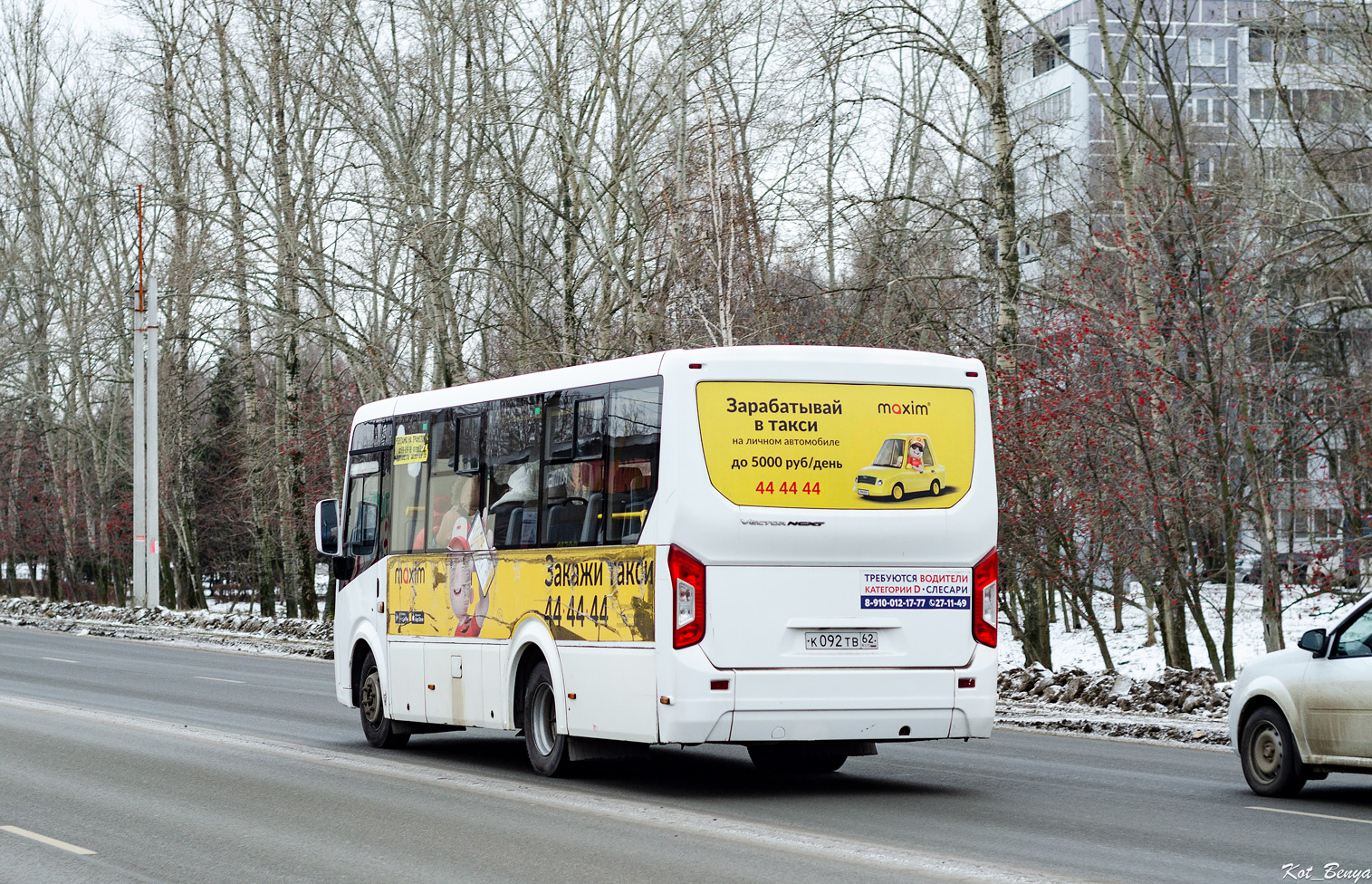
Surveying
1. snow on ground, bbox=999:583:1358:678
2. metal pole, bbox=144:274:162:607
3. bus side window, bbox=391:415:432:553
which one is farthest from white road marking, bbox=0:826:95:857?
metal pole, bbox=144:274:162:607

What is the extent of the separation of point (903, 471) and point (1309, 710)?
3035 mm

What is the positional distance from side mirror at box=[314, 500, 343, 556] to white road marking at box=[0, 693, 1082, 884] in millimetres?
1933

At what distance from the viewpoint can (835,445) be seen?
11.9 meters

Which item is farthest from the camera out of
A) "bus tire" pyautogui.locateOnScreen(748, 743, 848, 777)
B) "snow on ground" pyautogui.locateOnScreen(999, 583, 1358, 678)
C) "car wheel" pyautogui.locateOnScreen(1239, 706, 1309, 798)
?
"snow on ground" pyautogui.locateOnScreen(999, 583, 1358, 678)

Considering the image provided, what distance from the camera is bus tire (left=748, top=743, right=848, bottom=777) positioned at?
13492mm

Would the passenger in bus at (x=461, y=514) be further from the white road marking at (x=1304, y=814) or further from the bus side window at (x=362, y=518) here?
the white road marking at (x=1304, y=814)

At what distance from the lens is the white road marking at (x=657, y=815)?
8695 mm

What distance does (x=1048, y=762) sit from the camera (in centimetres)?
1410

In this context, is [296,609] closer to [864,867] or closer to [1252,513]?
[1252,513]

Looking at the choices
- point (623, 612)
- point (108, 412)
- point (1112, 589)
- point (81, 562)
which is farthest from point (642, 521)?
point (81, 562)

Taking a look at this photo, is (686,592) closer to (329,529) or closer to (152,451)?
(329,529)

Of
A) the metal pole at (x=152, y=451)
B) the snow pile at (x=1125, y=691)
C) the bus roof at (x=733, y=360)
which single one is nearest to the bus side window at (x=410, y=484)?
the bus roof at (x=733, y=360)

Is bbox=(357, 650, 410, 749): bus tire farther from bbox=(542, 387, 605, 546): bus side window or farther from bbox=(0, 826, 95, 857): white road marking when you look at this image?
bbox=(0, 826, 95, 857): white road marking

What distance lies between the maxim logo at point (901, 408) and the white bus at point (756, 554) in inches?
1.1
